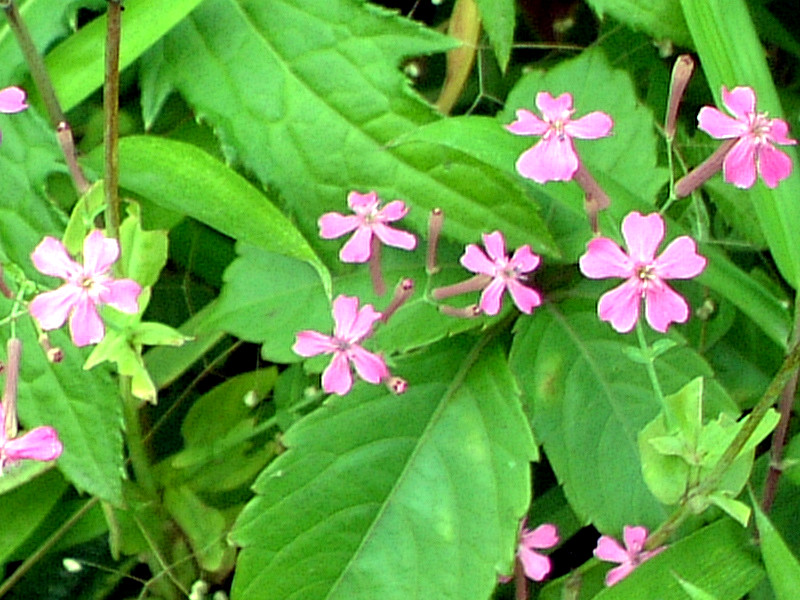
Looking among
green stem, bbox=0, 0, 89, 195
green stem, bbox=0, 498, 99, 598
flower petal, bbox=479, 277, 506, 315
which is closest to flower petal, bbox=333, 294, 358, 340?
flower petal, bbox=479, 277, 506, 315

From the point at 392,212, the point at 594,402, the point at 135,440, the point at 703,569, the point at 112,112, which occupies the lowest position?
the point at 703,569

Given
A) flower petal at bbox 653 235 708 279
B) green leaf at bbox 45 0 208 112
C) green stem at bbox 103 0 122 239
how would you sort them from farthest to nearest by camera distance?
green leaf at bbox 45 0 208 112
flower petal at bbox 653 235 708 279
green stem at bbox 103 0 122 239

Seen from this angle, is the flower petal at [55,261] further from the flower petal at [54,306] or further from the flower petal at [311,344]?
the flower petal at [311,344]

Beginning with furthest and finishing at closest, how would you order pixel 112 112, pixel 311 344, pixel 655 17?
1. pixel 655 17
2. pixel 311 344
3. pixel 112 112

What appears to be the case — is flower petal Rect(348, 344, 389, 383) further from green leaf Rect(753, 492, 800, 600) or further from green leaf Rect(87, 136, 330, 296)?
green leaf Rect(753, 492, 800, 600)

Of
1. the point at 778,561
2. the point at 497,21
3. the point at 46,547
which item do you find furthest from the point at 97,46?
the point at 778,561

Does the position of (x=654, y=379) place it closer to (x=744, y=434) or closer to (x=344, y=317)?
(x=744, y=434)

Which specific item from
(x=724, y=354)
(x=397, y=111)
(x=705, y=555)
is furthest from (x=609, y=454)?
(x=397, y=111)

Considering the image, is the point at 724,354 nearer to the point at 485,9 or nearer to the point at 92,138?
the point at 485,9
